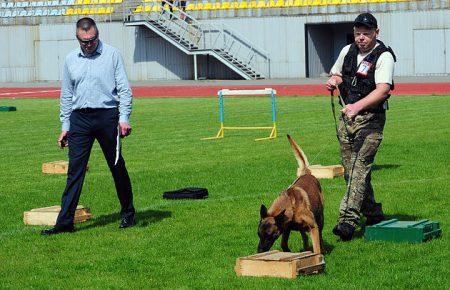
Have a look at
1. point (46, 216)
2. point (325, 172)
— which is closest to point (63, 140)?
point (46, 216)

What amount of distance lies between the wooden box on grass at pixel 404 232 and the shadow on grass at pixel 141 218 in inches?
109

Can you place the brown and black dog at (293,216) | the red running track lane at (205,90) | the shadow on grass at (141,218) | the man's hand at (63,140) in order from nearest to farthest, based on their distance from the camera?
the brown and black dog at (293,216), the man's hand at (63,140), the shadow on grass at (141,218), the red running track lane at (205,90)

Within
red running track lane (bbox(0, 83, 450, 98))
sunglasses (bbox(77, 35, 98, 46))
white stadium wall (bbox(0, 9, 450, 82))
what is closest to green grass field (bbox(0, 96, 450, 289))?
sunglasses (bbox(77, 35, 98, 46))

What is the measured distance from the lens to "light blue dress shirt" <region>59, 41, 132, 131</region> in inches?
448

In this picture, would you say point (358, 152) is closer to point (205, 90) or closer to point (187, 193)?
point (187, 193)

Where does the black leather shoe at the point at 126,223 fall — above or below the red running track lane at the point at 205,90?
below

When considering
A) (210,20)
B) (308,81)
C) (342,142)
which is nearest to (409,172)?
(342,142)

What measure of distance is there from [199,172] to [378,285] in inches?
343

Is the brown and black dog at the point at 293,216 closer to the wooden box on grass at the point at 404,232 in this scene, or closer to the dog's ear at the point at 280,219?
the dog's ear at the point at 280,219

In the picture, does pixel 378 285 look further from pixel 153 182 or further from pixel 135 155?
pixel 135 155

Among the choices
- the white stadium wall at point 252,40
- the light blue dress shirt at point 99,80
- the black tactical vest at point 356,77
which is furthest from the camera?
the white stadium wall at point 252,40

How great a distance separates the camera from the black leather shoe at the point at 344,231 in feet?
33.7

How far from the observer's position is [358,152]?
10.4 metres

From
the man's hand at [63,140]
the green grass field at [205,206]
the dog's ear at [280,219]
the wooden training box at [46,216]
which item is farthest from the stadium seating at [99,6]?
the dog's ear at [280,219]
